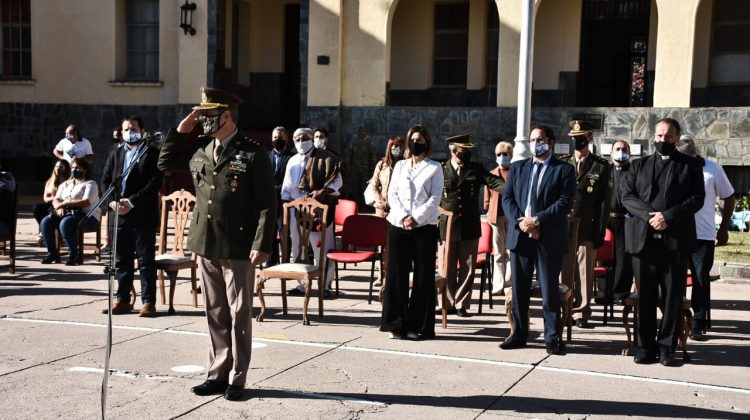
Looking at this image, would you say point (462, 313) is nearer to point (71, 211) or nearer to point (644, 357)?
point (644, 357)

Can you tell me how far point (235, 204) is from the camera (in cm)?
620

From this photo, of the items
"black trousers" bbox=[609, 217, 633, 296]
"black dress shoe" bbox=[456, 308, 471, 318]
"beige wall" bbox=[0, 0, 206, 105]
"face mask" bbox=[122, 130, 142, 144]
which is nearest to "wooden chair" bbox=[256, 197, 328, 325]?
"black dress shoe" bbox=[456, 308, 471, 318]

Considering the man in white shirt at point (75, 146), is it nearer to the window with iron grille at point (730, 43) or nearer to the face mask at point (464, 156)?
the face mask at point (464, 156)

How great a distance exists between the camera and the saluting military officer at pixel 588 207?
880cm

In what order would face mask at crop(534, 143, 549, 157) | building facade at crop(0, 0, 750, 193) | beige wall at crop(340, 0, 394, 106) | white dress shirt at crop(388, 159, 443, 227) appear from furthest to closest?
beige wall at crop(340, 0, 394, 106)
building facade at crop(0, 0, 750, 193)
white dress shirt at crop(388, 159, 443, 227)
face mask at crop(534, 143, 549, 157)

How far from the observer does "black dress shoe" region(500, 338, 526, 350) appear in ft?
25.2

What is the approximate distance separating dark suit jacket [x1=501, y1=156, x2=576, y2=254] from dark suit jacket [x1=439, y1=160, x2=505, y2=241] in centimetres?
133

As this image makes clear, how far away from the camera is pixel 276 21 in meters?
22.0

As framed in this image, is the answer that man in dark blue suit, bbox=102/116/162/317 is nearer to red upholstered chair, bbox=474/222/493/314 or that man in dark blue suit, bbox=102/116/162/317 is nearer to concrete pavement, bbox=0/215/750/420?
concrete pavement, bbox=0/215/750/420

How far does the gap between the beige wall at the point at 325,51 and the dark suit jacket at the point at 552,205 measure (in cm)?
1197

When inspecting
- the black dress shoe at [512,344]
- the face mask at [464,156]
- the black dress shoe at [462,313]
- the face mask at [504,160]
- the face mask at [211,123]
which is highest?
the face mask at [211,123]

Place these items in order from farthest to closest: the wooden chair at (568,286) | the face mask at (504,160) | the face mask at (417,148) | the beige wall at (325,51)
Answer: the beige wall at (325,51)
the face mask at (504,160)
the face mask at (417,148)
the wooden chair at (568,286)

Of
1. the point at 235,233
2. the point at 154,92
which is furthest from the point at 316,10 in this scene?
the point at 235,233

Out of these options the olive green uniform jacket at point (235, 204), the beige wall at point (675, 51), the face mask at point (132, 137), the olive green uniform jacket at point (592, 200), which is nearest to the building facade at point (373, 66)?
the beige wall at point (675, 51)
